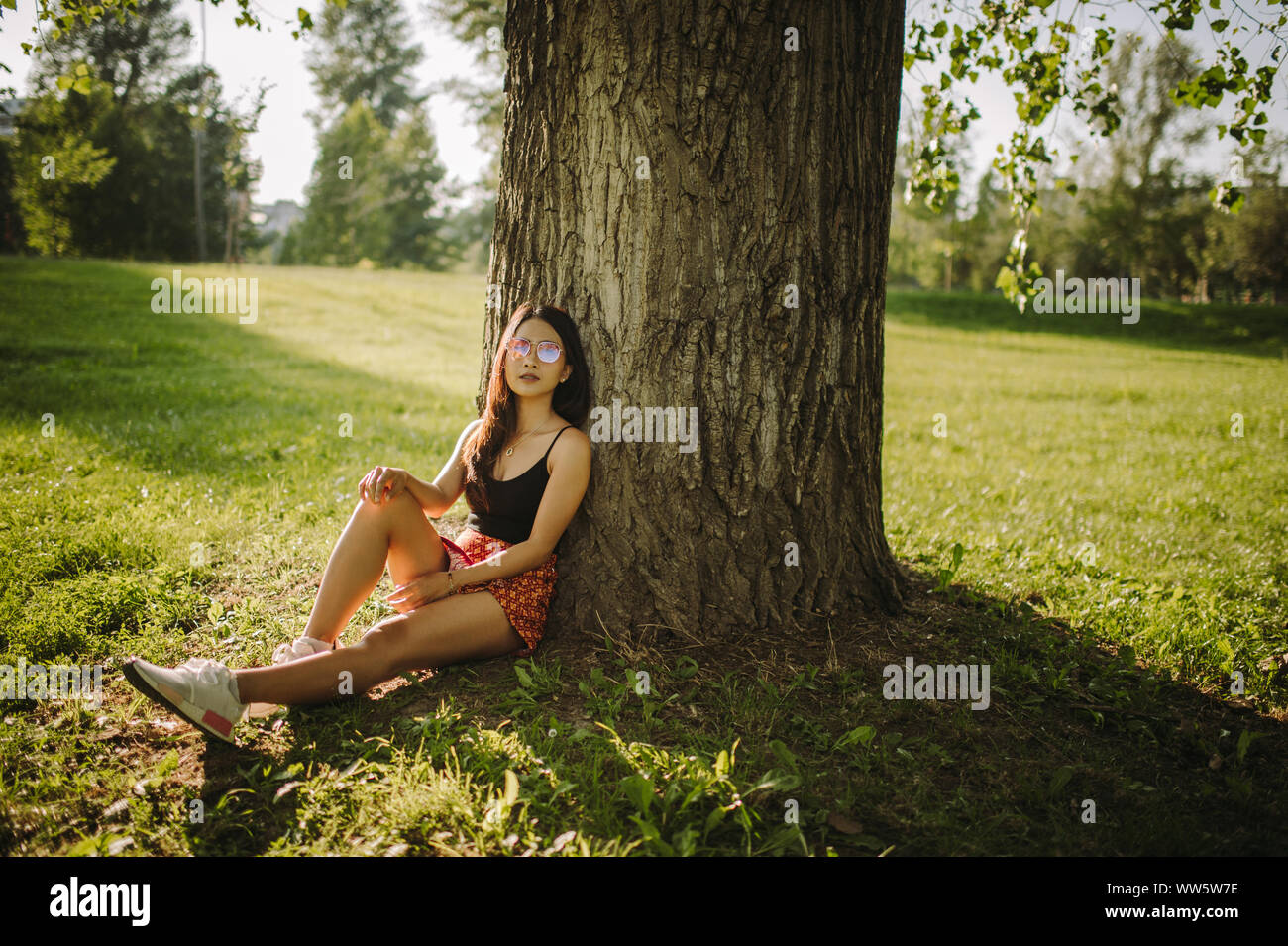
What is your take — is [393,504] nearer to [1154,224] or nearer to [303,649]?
[303,649]

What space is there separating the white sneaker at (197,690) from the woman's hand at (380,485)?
824mm

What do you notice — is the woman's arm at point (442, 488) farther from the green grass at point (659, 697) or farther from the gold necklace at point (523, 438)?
the green grass at point (659, 697)

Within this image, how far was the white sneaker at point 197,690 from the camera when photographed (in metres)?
2.45

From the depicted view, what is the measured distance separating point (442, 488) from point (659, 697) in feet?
4.53

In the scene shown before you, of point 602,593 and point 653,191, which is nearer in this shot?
point 653,191

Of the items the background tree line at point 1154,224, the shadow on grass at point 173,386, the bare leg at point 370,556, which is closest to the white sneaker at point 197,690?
the bare leg at point 370,556

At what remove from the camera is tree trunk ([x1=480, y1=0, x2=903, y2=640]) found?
301 centimetres

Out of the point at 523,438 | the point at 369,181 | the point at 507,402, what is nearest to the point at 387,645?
the point at 523,438

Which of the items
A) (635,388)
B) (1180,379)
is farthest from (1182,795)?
(1180,379)

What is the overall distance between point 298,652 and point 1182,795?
3272 mm

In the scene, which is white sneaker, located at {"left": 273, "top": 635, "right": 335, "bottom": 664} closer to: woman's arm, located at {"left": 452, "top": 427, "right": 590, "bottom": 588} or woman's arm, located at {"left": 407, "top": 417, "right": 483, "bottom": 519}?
woman's arm, located at {"left": 452, "top": 427, "right": 590, "bottom": 588}

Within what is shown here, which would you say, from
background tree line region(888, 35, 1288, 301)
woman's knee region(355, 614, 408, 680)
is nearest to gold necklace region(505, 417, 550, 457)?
woman's knee region(355, 614, 408, 680)

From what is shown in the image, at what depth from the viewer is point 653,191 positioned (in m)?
3.06
